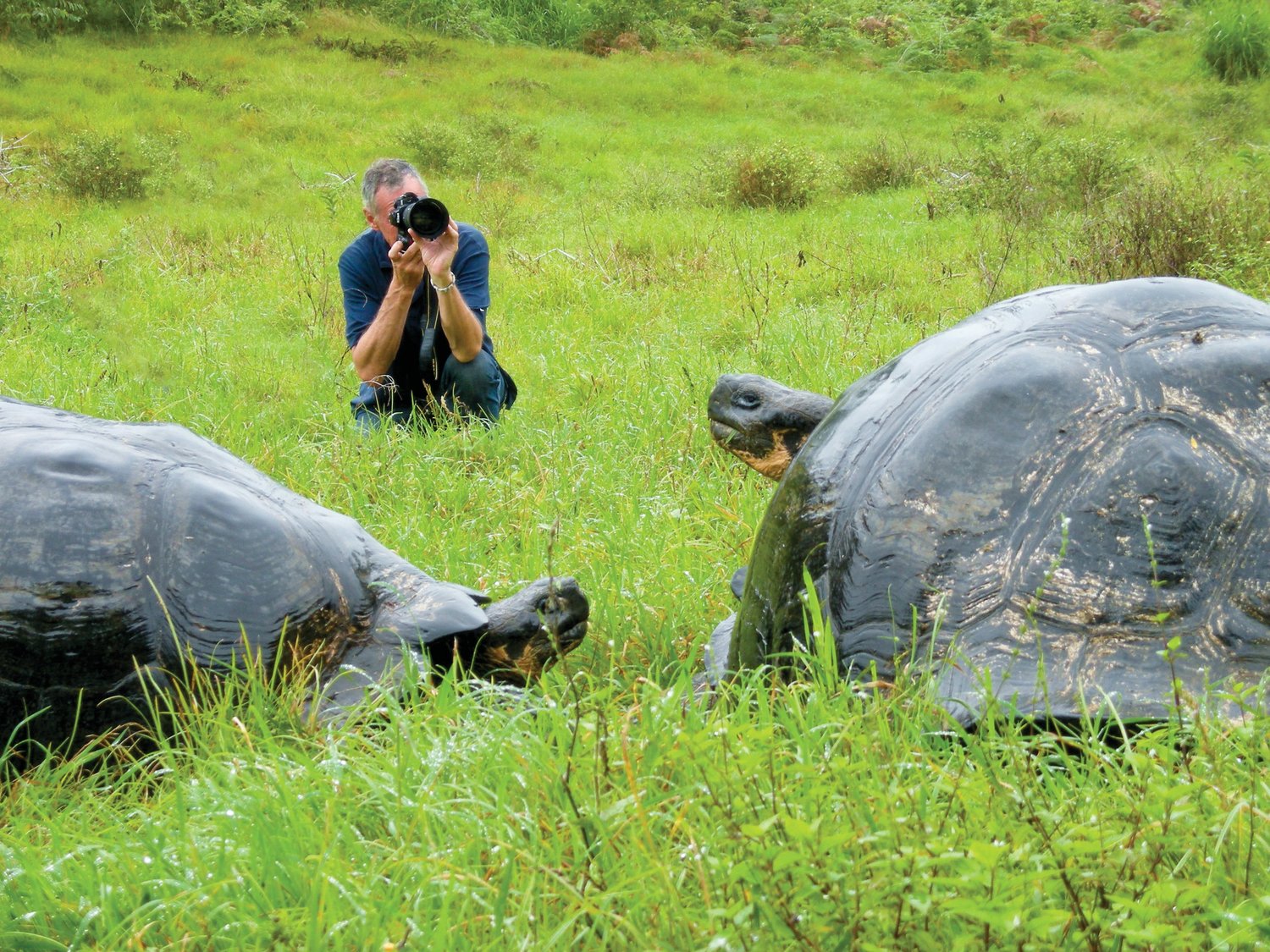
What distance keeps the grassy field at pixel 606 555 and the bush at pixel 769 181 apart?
37 mm

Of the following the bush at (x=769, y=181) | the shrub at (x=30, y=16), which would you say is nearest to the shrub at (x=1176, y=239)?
the bush at (x=769, y=181)

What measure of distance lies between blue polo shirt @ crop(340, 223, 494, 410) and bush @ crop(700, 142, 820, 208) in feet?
21.2

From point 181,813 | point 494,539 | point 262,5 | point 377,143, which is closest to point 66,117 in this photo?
point 377,143

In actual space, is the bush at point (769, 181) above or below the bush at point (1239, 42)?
below

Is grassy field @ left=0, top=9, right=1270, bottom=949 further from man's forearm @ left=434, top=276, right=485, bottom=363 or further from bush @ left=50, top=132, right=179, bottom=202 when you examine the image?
man's forearm @ left=434, top=276, right=485, bottom=363

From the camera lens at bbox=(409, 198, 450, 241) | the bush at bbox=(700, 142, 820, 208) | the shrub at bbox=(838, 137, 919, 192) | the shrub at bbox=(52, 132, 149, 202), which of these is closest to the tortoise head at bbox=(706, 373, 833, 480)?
the camera lens at bbox=(409, 198, 450, 241)

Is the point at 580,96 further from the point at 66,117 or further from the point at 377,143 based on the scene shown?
the point at 66,117

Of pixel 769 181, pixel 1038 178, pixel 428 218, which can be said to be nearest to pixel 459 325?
pixel 428 218

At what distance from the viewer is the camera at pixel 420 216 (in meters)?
4.48

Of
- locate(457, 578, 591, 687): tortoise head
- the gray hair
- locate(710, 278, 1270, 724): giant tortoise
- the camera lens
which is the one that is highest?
the gray hair

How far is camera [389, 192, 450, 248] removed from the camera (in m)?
4.48

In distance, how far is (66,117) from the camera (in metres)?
15.5

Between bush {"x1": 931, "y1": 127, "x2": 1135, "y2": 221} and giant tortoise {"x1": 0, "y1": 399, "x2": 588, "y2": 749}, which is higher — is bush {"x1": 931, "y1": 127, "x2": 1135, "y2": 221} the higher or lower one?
the higher one

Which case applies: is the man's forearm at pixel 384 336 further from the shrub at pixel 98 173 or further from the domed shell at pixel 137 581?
the shrub at pixel 98 173
